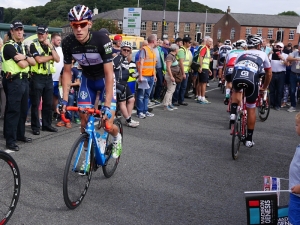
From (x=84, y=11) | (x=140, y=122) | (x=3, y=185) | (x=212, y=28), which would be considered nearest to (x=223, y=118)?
(x=140, y=122)

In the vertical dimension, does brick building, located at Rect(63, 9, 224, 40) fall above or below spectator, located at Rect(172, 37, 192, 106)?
above

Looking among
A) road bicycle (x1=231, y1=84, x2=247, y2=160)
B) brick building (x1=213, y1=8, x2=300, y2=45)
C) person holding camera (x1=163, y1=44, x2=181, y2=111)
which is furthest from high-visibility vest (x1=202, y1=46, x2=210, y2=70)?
brick building (x1=213, y1=8, x2=300, y2=45)

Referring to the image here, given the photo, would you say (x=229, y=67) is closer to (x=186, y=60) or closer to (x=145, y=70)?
(x=145, y=70)

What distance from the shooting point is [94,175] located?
→ 6.01 meters

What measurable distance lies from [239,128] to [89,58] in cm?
345

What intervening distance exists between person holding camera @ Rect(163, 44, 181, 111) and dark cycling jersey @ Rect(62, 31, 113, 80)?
22.6 ft

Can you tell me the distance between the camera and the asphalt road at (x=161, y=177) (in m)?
4.68

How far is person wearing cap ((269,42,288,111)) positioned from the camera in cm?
1350

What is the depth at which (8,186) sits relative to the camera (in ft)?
13.9

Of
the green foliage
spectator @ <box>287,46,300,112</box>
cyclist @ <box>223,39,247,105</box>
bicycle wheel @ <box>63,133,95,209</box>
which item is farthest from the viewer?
the green foliage

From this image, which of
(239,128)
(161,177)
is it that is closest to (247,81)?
(239,128)

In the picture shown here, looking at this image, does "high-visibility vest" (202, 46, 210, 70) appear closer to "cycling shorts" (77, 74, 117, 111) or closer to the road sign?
"cycling shorts" (77, 74, 117, 111)

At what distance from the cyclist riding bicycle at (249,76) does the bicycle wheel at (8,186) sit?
14.1 ft

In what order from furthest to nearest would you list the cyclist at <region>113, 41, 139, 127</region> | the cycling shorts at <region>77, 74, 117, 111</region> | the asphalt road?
the cyclist at <region>113, 41, 139, 127</region>
the cycling shorts at <region>77, 74, 117, 111</region>
the asphalt road
